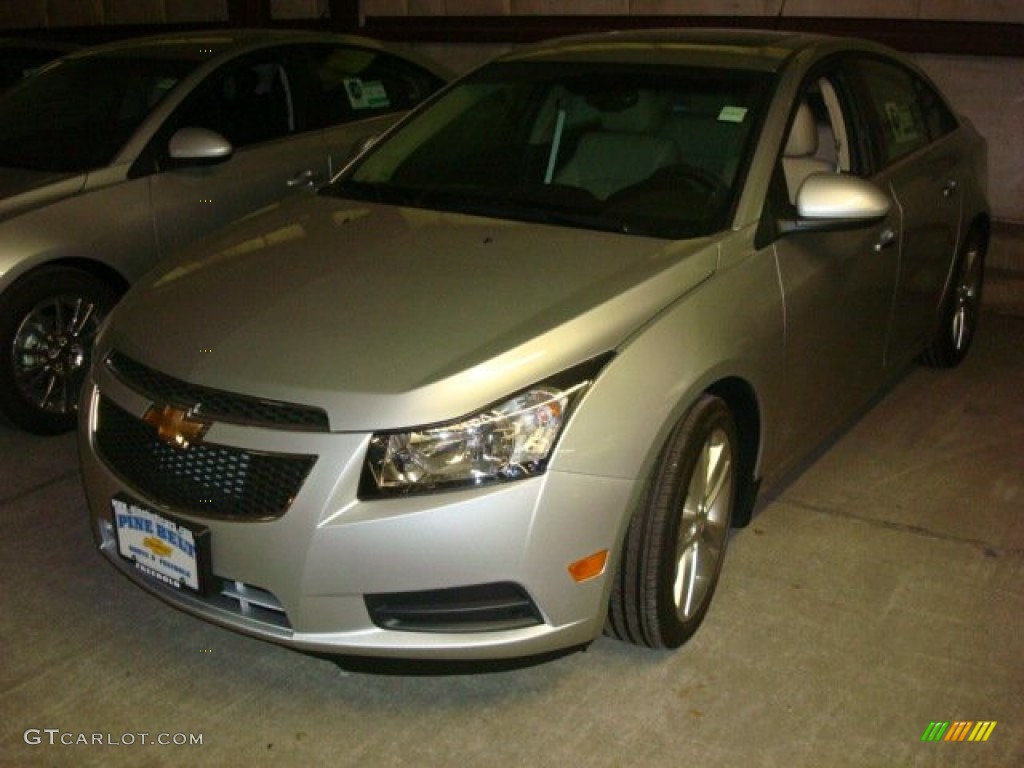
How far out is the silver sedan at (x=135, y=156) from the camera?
4566 mm

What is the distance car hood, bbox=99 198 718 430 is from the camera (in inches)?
106

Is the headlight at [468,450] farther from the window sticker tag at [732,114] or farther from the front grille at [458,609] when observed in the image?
the window sticker tag at [732,114]

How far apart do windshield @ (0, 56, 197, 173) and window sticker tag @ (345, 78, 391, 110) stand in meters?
0.86

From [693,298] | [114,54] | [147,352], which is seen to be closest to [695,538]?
[693,298]

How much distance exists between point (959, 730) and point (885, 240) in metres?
1.76

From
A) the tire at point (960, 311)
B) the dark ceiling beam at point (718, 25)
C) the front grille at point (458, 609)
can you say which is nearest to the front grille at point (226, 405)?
the front grille at point (458, 609)

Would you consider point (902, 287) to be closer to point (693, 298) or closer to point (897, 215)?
point (897, 215)

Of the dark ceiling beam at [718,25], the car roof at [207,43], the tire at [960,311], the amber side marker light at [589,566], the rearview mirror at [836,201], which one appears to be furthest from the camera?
the dark ceiling beam at [718,25]

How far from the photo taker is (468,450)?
2652 mm

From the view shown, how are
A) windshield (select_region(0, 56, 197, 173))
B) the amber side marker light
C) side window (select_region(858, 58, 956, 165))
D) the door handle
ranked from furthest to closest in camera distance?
windshield (select_region(0, 56, 197, 173)) → side window (select_region(858, 58, 956, 165)) → the door handle → the amber side marker light

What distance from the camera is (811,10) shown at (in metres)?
7.41

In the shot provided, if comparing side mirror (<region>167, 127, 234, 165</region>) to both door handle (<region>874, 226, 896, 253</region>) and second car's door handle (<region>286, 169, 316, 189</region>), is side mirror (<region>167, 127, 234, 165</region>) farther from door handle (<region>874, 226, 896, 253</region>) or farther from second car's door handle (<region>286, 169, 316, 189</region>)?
door handle (<region>874, 226, 896, 253</region>)

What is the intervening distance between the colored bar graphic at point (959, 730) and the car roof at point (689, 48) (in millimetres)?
2009

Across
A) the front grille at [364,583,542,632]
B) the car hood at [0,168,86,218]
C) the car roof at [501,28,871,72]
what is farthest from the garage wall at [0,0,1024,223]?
the front grille at [364,583,542,632]
